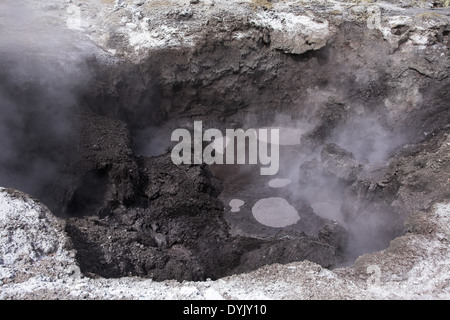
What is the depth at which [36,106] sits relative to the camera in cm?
1074

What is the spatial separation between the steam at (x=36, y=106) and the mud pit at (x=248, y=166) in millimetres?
99

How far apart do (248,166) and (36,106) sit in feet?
23.0

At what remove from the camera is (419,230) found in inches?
294

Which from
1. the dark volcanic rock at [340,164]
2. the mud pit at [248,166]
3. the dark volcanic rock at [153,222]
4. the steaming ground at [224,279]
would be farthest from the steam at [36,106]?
the dark volcanic rock at [340,164]

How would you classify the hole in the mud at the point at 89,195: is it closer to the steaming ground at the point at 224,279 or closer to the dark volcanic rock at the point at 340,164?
the steaming ground at the point at 224,279

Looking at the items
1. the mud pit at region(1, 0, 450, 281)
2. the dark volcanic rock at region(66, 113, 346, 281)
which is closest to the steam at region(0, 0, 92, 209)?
the mud pit at region(1, 0, 450, 281)

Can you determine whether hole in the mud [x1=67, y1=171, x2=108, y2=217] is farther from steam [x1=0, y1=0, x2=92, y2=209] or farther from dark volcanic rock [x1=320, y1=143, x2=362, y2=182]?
dark volcanic rock [x1=320, y1=143, x2=362, y2=182]

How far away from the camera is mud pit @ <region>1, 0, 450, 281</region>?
9.20m

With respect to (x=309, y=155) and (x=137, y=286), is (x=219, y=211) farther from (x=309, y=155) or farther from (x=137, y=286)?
(x=137, y=286)

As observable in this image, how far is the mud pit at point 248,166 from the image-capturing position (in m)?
9.20

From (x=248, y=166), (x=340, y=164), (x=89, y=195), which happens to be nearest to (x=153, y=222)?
(x=89, y=195)

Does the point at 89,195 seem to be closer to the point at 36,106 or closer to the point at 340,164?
the point at 36,106
